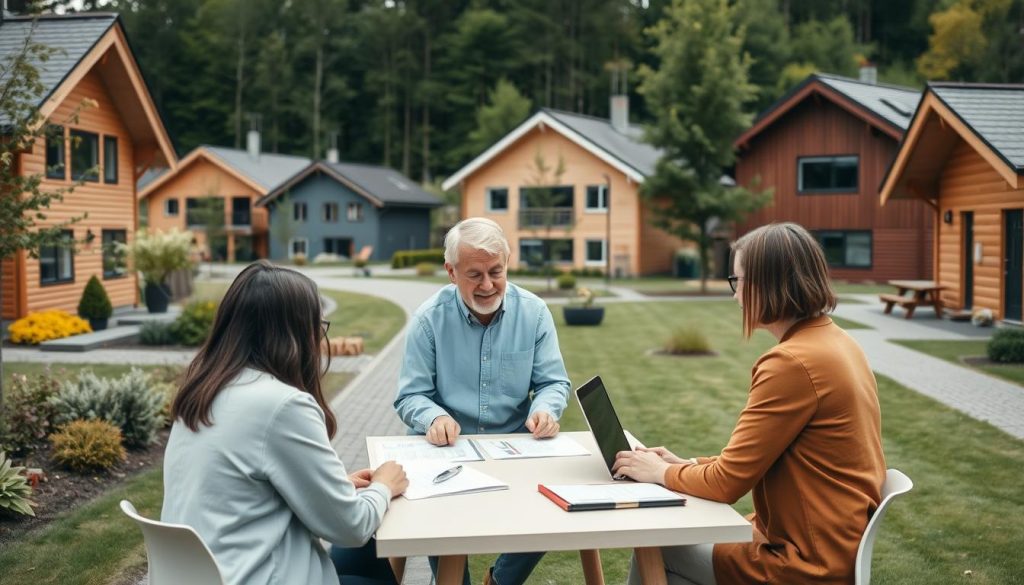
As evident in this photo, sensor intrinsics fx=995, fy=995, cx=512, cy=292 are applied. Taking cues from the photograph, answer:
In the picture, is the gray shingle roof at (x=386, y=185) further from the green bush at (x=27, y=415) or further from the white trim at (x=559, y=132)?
the green bush at (x=27, y=415)

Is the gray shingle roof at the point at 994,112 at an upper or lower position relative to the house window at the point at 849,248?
upper

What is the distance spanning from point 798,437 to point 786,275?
51cm

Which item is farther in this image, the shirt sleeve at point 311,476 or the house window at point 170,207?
the house window at point 170,207

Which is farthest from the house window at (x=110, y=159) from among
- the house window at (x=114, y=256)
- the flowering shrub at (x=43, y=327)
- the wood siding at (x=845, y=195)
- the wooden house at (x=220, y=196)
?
the wooden house at (x=220, y=196)

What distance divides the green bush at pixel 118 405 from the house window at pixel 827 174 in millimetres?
29613

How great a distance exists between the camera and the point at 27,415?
24.5ft

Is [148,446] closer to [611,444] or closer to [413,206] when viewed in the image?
[611,444]

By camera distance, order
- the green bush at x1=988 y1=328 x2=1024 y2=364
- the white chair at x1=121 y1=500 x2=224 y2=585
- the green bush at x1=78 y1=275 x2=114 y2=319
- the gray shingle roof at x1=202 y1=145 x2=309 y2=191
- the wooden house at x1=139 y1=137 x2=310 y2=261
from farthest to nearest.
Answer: the gray shingle roof at x1=202 y1=145 x2=309 y2=191, the wooden house at x1=139 y1=137 x2=310 y2=261, the green bush at x1=78 y1=275 x2=114 y2=319, the green bush at x1=988 y1=328 x2=1024 y2=364, the white chair at x1=121 y1=500 x2=224 y2=585

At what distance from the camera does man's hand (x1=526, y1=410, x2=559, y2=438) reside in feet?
13.7

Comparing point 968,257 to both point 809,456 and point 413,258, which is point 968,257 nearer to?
point 809,456

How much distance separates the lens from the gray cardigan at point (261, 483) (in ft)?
9.12

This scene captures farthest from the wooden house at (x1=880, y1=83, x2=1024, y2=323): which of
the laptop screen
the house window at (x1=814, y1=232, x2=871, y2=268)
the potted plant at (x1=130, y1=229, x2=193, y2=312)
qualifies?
the potted plant at (x1=130, y1=229, x2=193, y2=312)

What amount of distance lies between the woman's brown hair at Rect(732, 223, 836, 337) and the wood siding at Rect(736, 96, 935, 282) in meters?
29.6

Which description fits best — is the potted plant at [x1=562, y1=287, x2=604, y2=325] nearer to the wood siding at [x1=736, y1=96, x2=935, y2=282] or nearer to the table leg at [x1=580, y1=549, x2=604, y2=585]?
the wood siding at [x1=736, y1=96, x2=935, y2=282]
